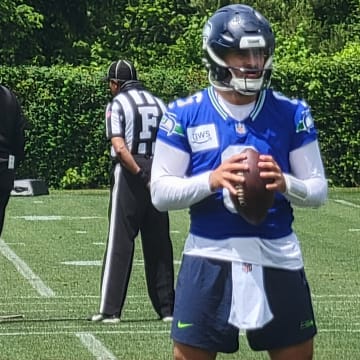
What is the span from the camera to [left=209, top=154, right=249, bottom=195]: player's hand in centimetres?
489

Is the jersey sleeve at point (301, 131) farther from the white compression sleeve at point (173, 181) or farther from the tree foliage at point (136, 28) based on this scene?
the tree foliage at point (136, 28)

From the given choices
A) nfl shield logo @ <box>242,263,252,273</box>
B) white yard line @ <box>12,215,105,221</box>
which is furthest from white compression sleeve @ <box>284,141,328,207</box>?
white yard line @ <box>12,215,105,221</box>

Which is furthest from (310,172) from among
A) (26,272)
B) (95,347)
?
(26,272)

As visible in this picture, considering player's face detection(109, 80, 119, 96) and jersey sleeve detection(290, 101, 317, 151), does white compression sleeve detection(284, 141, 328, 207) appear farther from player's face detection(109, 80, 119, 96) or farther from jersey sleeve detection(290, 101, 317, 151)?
player's face detection(109, 80, 119, 96)

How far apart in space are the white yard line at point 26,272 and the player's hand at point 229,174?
665cm

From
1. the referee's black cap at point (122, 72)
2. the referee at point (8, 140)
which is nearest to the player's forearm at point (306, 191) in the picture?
the referee at point (8, 140)

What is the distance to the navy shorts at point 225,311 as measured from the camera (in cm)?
509

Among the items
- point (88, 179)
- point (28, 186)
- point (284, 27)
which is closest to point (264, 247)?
point (28, 186)

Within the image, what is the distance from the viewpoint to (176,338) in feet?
17.0

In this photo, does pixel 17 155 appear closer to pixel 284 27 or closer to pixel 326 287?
pixel 326 287

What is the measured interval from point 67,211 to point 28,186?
3.50 m

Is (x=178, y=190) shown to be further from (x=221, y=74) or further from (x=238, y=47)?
(x=238, y=47)

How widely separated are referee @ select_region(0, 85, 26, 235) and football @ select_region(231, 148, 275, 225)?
4.87 metres

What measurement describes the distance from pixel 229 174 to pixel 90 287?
23.4ft
